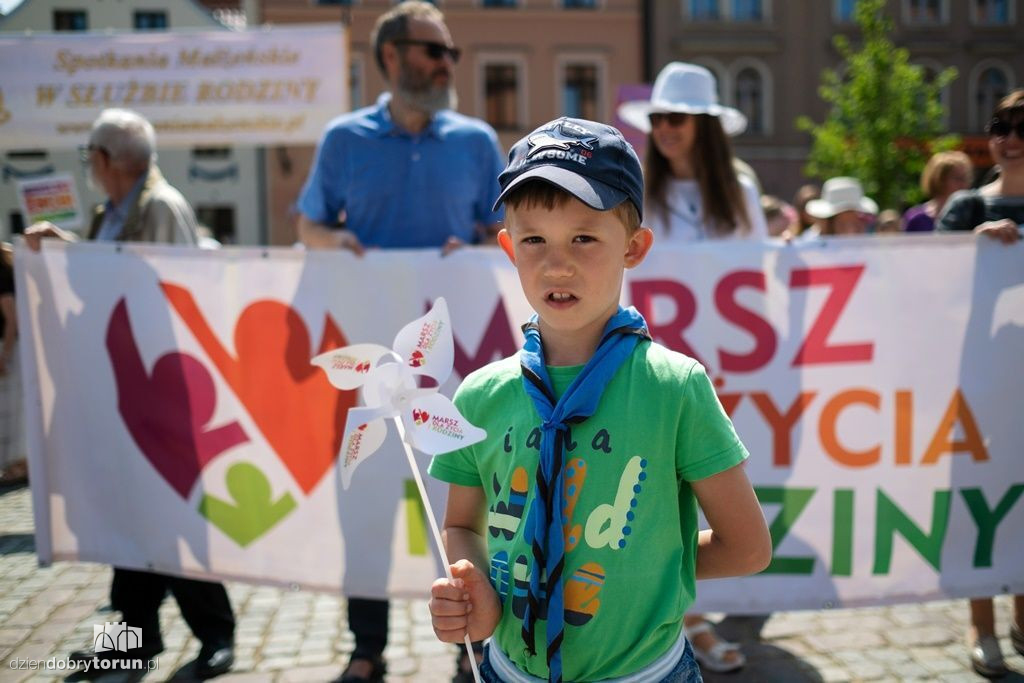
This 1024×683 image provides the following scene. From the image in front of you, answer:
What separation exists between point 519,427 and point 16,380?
552 centimetres

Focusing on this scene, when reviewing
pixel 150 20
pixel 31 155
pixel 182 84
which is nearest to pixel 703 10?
pixel 150 20

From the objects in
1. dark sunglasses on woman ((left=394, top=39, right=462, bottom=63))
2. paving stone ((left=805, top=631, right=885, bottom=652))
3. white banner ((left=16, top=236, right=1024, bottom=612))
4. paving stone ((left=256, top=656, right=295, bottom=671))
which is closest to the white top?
white banner ((left=16, top=236, right=1024, bottom=612))

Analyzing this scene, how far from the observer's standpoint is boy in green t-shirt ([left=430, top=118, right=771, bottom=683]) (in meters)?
1.43

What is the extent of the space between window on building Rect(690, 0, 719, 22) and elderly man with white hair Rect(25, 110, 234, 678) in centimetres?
2765

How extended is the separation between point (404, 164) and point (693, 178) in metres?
1.16

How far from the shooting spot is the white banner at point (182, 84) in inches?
417

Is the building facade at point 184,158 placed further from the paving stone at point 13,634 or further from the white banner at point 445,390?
the white banner at point 445,390

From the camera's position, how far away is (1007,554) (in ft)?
10.1

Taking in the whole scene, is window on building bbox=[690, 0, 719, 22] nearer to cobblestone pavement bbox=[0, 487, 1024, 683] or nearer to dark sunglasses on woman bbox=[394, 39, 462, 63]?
dark sunglasses on woman bbox=[394, 39, 462, 63]

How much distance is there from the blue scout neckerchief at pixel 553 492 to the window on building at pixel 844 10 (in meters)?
30.9

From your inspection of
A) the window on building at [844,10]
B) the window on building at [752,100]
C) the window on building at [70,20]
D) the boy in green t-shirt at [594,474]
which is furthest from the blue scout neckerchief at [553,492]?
the window on building at [70,20]

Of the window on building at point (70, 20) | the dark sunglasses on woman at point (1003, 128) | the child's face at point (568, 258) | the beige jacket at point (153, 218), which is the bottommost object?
the child's face at point (568, 258)

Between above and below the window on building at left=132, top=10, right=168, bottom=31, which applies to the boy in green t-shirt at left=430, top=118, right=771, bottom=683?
below

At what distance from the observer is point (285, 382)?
10.8 ft
